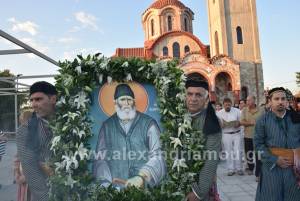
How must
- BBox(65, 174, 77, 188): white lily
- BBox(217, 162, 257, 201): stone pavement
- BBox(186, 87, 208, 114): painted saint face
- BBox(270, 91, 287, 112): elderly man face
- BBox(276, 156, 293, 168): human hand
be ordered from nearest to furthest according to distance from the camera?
BBox(65, 174, 77, 188): white lily → BBox(186, 87, 208, 114): painted saint face → BBox(276, 156, 293, 168): human hand → BBox(270, 91, 287, 112): elderly man face → BBox(217, 162, 257, 201): stone pavement

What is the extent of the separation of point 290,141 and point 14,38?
4710mm

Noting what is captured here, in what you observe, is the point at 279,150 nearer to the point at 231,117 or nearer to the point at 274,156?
the point at 274,156

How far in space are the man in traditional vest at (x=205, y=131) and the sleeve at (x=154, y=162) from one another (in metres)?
0.31

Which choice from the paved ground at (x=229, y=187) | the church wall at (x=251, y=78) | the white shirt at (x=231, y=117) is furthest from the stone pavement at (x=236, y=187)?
the church wall at (x=251, y=78)

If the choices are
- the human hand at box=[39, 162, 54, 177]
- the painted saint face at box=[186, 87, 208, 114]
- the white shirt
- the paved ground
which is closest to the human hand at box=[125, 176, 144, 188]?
the human hand at box=[39, 162, 54, 177]

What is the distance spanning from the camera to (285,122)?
4.23 meters

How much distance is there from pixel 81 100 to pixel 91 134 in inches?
12.4

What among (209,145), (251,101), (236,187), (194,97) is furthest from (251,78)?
(209,145)

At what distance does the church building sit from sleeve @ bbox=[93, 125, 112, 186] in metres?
27.1

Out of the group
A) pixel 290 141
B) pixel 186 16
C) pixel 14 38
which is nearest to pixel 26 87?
→ pixel 14 38

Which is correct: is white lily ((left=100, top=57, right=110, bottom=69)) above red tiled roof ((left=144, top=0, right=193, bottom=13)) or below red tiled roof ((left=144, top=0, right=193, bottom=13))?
below

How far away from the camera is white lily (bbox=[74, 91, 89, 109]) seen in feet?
10.00

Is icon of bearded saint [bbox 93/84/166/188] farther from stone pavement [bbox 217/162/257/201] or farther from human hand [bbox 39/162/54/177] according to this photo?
stone pavement [bbox 217/162/257/201]

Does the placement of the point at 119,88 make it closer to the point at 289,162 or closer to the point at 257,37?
the point at 289,162
